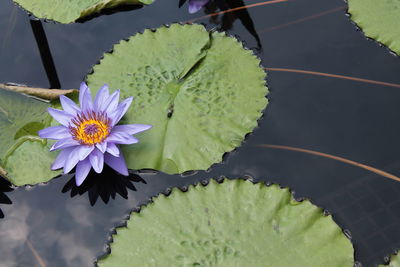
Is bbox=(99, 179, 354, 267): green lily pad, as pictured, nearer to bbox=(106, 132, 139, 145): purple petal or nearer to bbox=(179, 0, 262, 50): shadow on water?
bbox=(106, 132, 139, 145): purple petal

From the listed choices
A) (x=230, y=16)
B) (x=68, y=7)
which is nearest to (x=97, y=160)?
(x=68, y=7)

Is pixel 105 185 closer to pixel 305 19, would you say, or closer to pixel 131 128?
pixel 131 128

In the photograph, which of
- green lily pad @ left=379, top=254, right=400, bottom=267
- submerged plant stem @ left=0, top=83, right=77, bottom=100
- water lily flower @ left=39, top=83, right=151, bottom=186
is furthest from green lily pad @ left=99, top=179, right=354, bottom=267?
submerged plant stem @ left=0, top=83, right=77, bottom=100

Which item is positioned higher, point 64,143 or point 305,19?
point 305,19

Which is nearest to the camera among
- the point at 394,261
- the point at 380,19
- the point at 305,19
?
the point at 394,261

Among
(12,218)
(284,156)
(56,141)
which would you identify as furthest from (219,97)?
(12,218)

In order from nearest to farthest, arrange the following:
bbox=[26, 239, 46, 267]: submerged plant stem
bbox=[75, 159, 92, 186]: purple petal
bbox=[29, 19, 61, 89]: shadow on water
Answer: bbox=[26, 239, 46, 267]: submerged plant stem
bbox=[75, 159, 92, 186]: purple petal
bbox=[29, 19, 61, 89]: shadow on water

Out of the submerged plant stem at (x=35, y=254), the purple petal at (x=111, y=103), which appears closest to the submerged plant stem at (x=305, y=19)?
the purple petal at (x=111, y=103)
